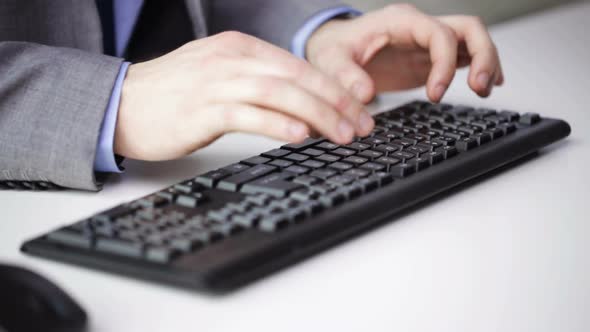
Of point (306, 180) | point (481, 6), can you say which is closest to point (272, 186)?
point (306, 180)

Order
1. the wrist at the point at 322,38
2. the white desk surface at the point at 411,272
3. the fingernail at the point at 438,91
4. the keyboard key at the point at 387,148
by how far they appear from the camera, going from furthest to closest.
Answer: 1. the wrist at the point at 322,38
2. the fingernail at the point at 438,91
3. the keyboard key at the point at 387,148
4. the white desk surface at the point at 411,272

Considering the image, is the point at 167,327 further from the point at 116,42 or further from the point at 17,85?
the point at 116,42

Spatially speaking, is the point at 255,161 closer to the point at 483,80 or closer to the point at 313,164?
the point at 313,164

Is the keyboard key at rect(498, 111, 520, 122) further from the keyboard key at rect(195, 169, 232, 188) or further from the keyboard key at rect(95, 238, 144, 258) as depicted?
the keyboard key at rect(95, 238, 144, 258)

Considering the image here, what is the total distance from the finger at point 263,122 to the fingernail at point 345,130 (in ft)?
0.08

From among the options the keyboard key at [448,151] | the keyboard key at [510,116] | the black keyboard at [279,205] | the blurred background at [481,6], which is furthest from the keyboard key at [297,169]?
the blurred background at [481,6]

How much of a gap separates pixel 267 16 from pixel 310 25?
8 centimetres

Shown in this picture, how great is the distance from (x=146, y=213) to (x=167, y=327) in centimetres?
10

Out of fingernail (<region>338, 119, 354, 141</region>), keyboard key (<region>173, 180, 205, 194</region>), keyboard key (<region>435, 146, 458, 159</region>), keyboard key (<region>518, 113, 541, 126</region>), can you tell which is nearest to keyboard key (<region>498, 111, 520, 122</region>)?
keyboard key (<region>518, 113, 541, 126</region>)

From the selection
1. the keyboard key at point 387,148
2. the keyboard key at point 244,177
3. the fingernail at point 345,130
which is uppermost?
the fingernail at point 345,130

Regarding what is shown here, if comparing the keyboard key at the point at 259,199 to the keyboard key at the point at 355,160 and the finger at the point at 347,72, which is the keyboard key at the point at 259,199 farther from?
the finger at the point at 347,72

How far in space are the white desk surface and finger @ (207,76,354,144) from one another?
81 mm

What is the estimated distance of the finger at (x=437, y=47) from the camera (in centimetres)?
73

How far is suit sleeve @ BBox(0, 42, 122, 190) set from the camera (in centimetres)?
56
